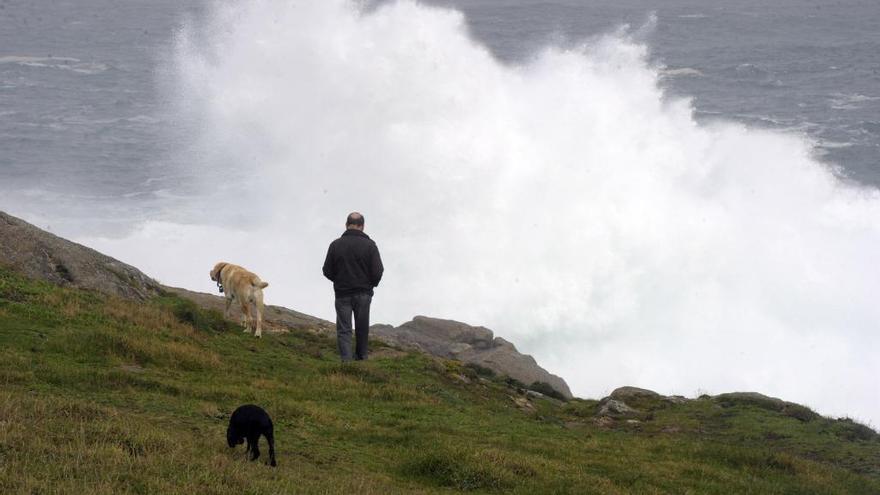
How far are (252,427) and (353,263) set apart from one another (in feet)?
23.1

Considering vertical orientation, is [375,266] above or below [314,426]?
above

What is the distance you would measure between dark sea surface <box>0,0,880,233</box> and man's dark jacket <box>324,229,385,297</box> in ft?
108

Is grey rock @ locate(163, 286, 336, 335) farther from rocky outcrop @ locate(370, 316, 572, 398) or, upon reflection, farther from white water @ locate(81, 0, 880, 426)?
white water @ locate(81, 0, 880, 426)

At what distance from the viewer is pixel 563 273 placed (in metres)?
42.8

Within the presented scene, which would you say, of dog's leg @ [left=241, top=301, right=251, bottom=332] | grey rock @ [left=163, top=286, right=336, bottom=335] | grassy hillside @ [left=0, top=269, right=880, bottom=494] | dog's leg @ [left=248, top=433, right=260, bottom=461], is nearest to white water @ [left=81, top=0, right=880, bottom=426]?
grey rock @ [left=163, top=286, right=336, bottom=335]

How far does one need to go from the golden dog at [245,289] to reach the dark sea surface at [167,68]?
96.9 feet

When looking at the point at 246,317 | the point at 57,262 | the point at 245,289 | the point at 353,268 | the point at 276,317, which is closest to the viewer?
the point at 353,268

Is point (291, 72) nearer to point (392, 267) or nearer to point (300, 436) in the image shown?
point (392, 267)

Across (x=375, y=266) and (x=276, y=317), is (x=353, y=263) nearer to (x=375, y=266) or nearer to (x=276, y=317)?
(x=375, y=266)

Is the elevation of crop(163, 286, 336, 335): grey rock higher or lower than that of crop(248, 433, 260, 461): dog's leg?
higher

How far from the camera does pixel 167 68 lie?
9238cm

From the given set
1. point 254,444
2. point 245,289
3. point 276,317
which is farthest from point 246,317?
point 254,444

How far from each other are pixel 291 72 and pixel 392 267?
88.9 feet

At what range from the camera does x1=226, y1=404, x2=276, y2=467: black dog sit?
8.73 m
